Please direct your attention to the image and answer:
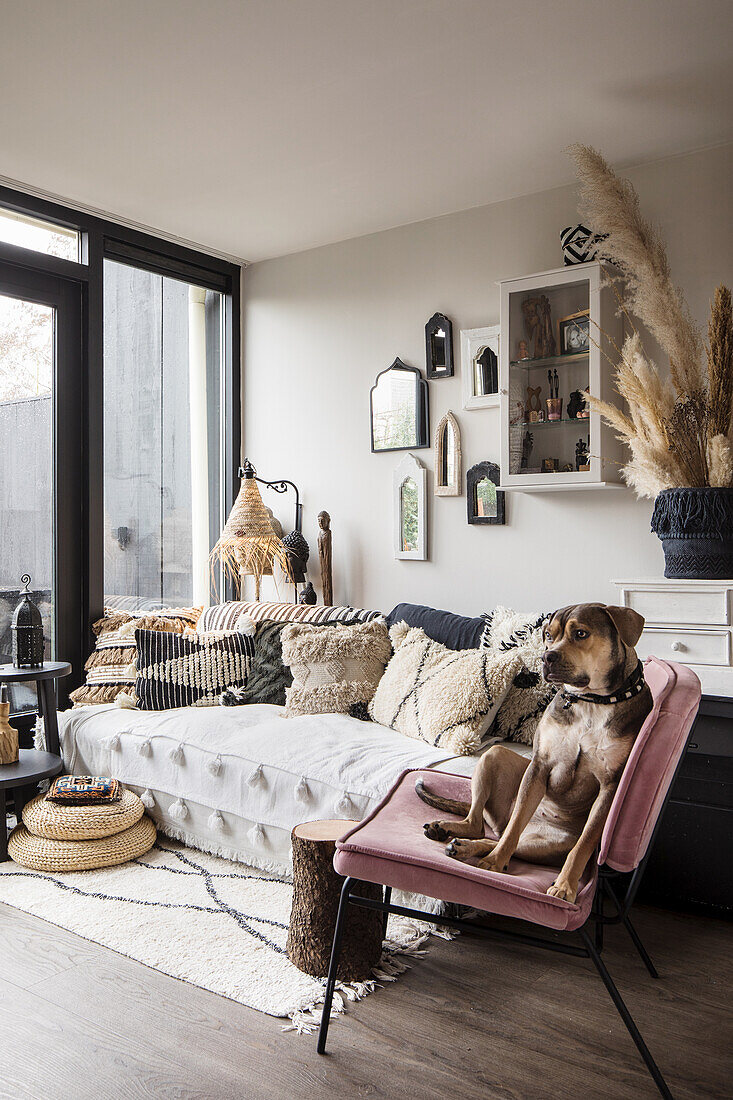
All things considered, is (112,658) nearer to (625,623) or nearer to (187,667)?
(187,667)

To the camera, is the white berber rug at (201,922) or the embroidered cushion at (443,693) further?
the embroidered cushion at (443,693)

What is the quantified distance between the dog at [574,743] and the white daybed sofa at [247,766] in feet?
2.04

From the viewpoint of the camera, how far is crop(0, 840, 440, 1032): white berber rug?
2053mm

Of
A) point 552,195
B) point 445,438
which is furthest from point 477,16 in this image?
point 445,438

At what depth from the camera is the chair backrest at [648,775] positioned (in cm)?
168

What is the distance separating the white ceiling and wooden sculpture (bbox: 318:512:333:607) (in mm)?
1320

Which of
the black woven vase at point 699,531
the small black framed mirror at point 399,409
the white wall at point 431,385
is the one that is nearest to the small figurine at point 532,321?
the white wall at point 431,385

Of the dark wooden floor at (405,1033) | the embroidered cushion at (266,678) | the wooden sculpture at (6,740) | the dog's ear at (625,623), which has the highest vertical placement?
the dog's ear at (625,623)

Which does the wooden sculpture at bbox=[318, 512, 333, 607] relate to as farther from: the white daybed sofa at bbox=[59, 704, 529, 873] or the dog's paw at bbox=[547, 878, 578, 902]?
the dog's paw at bbox=[547, 878, 578, 902]

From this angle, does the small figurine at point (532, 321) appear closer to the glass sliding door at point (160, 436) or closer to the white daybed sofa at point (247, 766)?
the white daybed sofa at point (247, 766)

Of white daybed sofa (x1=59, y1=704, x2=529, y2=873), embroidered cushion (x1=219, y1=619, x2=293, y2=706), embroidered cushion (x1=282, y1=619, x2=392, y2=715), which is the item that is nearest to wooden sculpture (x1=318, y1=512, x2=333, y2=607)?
embroidered cushion (x1=219, y1=619, x2=293, y2=706)

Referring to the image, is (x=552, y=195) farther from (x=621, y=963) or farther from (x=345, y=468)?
(x=621, y=963)

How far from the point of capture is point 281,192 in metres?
3.39

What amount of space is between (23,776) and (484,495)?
201cm
